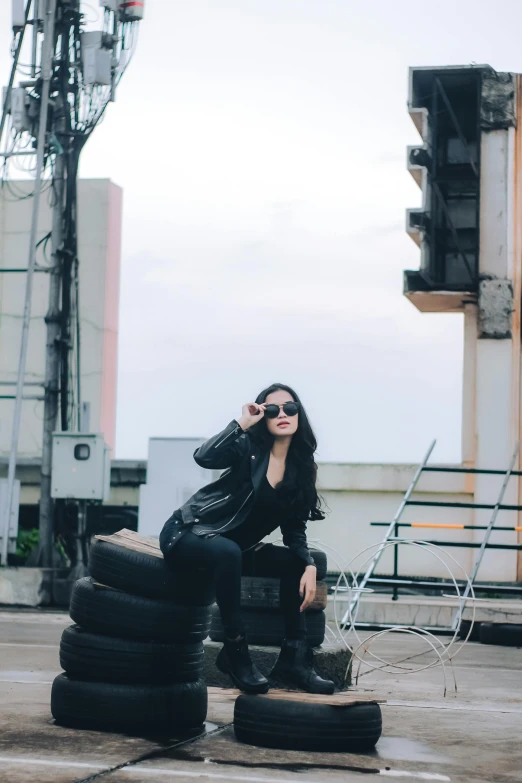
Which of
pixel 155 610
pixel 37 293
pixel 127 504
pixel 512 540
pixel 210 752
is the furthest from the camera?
pixel 37 293

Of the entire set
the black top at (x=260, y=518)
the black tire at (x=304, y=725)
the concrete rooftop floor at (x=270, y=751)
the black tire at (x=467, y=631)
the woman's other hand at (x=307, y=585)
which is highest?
the black top at (x=260, y=518)

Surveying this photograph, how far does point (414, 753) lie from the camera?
197 inches

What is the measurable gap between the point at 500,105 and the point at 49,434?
24.5 feet

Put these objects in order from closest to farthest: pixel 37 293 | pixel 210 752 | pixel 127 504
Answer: pixel 210 752 < pixel 127 504 < pixel 37 293

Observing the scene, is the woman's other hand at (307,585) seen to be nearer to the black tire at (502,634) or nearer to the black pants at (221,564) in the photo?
the black pants at (221,564)

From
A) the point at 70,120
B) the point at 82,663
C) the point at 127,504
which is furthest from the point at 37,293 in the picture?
the point at 82,663

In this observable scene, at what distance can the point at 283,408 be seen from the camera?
5.47 meters

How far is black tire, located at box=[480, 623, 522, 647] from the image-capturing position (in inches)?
433

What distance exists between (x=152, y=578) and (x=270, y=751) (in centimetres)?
92

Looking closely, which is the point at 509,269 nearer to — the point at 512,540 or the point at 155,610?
the point at 512,540

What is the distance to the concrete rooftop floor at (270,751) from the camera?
14.1 feet

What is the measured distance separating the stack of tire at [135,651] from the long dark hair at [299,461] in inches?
23.1

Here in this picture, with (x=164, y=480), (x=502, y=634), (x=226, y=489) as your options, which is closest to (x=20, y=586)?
(x=164, y=480)

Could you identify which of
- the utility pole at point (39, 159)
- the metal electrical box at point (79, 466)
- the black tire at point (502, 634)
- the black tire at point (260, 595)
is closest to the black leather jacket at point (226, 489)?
the black tire at point (260, 595)
